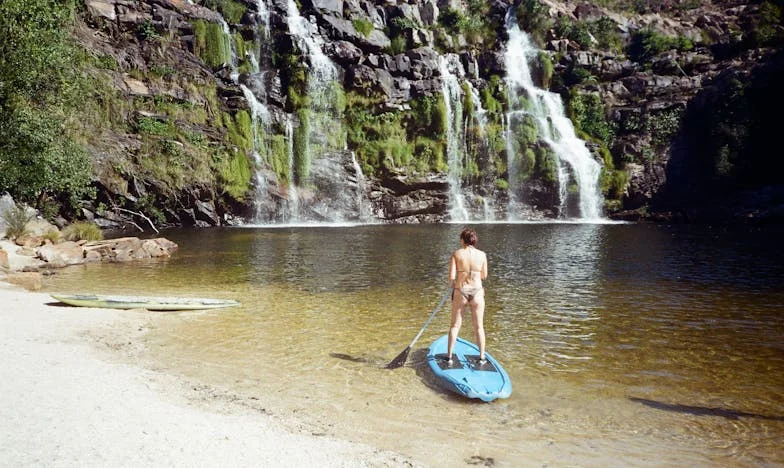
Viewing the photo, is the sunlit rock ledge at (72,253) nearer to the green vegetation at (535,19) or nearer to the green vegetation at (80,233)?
the green vegetation at (80,233)

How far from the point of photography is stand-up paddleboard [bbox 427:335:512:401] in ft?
21.9

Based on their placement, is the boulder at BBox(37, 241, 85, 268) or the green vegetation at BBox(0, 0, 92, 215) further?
the green vegetation at BBox(0, 0, 92, 215)

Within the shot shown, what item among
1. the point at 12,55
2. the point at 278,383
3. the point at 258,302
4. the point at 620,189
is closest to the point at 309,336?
the point at 278,383

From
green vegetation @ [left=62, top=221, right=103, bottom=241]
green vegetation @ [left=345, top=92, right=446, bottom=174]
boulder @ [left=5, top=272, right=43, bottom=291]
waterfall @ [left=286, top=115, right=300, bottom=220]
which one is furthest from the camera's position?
green vegetation @ [left=345, top=92, right=446, bottom=174]

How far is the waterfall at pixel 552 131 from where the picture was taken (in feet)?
145

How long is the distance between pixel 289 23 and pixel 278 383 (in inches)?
1600

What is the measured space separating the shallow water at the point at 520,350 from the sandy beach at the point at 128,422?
57 centimetres

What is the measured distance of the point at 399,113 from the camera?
1727 inches

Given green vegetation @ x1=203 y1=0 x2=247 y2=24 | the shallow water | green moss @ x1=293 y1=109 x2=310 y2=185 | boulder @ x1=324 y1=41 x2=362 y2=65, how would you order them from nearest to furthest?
the shallow water < green moss @ x1=293 y1=109 x2=310 y2=185 < green vegetation @ x1=203 y1=0 x2=247 y2=24 < boulder @ x1=324 y1=41 x2=362 y2=65

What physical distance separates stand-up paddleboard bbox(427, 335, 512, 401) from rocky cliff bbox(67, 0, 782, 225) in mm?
30222

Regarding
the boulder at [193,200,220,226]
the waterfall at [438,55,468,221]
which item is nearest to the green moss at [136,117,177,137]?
the boulder at [193,200,220,226]

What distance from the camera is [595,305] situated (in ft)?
40.4

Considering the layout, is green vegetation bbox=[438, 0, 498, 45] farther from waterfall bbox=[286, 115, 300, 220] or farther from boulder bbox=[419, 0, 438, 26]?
waterfall bbox=[286, 115, 300, 220]

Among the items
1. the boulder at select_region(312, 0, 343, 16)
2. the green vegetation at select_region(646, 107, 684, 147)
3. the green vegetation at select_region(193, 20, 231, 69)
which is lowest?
the green vegetation at select_region(646, 107, 684, 147)
